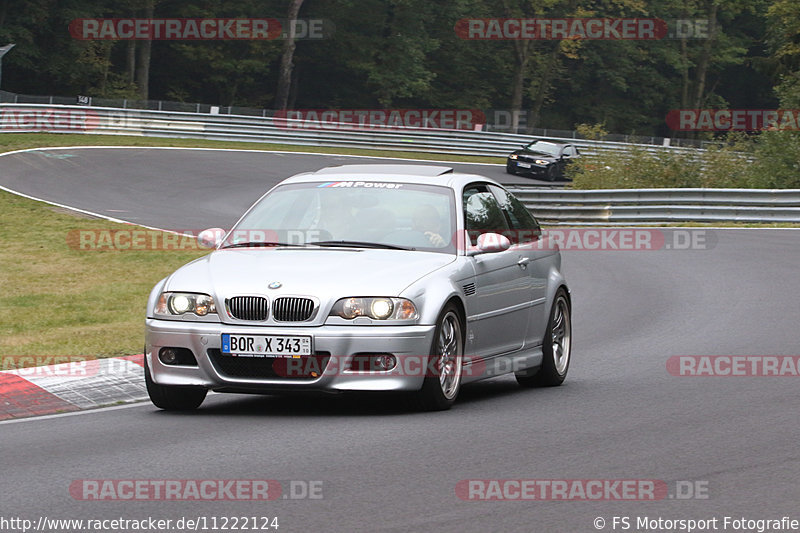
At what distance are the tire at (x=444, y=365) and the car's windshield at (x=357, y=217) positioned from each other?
666 millimetres

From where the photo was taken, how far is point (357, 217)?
31.0ft

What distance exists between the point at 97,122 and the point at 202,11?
22.4 metres

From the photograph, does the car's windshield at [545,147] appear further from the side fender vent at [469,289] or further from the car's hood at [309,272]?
the car's hood at [309,272]

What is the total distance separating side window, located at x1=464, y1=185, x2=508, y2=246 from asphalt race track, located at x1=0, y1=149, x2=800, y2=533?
121cm

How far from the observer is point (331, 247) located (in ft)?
30.0

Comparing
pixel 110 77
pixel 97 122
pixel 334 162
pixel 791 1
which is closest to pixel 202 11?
pixel 110 77

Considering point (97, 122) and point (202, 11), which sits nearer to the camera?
point (97, 122)

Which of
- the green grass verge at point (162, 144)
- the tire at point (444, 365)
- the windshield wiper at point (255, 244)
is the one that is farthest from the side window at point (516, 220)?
the green grass verge at point (162, 144)

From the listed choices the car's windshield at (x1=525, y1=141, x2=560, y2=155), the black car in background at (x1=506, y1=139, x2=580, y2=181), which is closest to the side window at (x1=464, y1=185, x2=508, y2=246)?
the black car in background at (x1=506, y1=139, x2=580, y2=181)

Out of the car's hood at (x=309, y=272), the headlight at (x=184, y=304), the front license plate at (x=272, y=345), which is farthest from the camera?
the headlight at (x=184, y=304)

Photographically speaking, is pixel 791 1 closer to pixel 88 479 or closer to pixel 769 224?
pixel 769 224

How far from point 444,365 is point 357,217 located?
4.39ft

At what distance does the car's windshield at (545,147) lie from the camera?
49.8 meters

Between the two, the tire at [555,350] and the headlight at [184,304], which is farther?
the tire at [555,350]
